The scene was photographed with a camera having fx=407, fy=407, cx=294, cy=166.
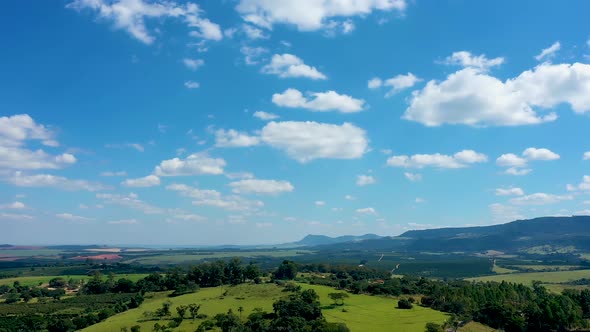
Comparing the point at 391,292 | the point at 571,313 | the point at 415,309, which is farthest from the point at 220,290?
the point at 571,313

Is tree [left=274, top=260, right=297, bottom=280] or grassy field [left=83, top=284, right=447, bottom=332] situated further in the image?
tree [left=274, top=260, right=297, bottom=280]

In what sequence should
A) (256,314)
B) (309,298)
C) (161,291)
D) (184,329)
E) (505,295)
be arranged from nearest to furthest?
1. (184,329)
2. (256,314)
3. (309,298)
4. (505,295)
5. (161,291)

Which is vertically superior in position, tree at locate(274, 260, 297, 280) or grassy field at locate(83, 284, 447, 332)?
tree at locate(274, 260, 297, 280)

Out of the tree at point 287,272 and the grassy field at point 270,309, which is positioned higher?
the tree at point 287,272

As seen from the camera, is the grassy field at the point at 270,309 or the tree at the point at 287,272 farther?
the tree at the point at 287,272

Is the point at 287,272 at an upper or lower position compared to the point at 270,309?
upper

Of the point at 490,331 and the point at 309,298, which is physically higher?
the point at 309,298

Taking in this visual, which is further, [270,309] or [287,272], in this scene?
[287,272]

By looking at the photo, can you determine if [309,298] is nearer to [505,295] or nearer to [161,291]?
[505,295]
